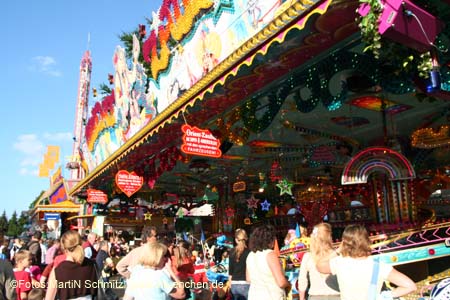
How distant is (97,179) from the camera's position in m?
15.7

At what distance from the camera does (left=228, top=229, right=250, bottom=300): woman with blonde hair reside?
18.3ft

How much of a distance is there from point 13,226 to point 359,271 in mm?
91361

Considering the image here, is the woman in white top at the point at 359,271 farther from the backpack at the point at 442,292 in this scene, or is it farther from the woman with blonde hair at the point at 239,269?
the woman with blonde hair at the point at 239,269

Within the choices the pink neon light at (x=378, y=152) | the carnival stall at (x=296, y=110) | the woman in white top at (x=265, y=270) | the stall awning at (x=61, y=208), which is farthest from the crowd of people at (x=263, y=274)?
the stall awning at (x=61, y=208)

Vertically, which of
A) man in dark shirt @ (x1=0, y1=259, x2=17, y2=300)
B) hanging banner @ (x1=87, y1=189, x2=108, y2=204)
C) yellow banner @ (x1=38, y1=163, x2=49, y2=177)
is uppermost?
yellow banner @ (x1=38, y1=163, x2=49, y2=177)

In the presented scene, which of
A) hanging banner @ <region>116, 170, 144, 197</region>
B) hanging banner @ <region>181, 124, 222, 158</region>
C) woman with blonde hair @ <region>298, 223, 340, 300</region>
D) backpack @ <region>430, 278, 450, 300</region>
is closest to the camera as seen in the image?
woman with blonde hair @ <region>298, 223, 340, 300</region>

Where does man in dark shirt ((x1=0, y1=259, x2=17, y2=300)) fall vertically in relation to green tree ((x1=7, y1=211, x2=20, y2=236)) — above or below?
below

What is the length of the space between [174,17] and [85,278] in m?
7.23

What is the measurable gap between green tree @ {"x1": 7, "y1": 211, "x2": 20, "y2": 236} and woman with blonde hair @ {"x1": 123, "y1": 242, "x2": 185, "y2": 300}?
80.6 metres

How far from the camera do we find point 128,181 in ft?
41.4

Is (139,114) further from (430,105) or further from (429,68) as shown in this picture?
(429,68)

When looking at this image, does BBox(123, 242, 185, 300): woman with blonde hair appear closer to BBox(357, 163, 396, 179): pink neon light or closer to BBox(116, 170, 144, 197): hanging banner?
BBox(357, 163, 396, 179): pink neon light

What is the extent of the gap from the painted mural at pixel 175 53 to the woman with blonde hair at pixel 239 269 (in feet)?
10.1

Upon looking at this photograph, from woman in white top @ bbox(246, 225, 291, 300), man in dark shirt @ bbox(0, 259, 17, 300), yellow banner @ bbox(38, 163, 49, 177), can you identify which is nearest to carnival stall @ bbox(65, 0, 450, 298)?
woman in white top @ bbox(246, 225, 291, 300)
